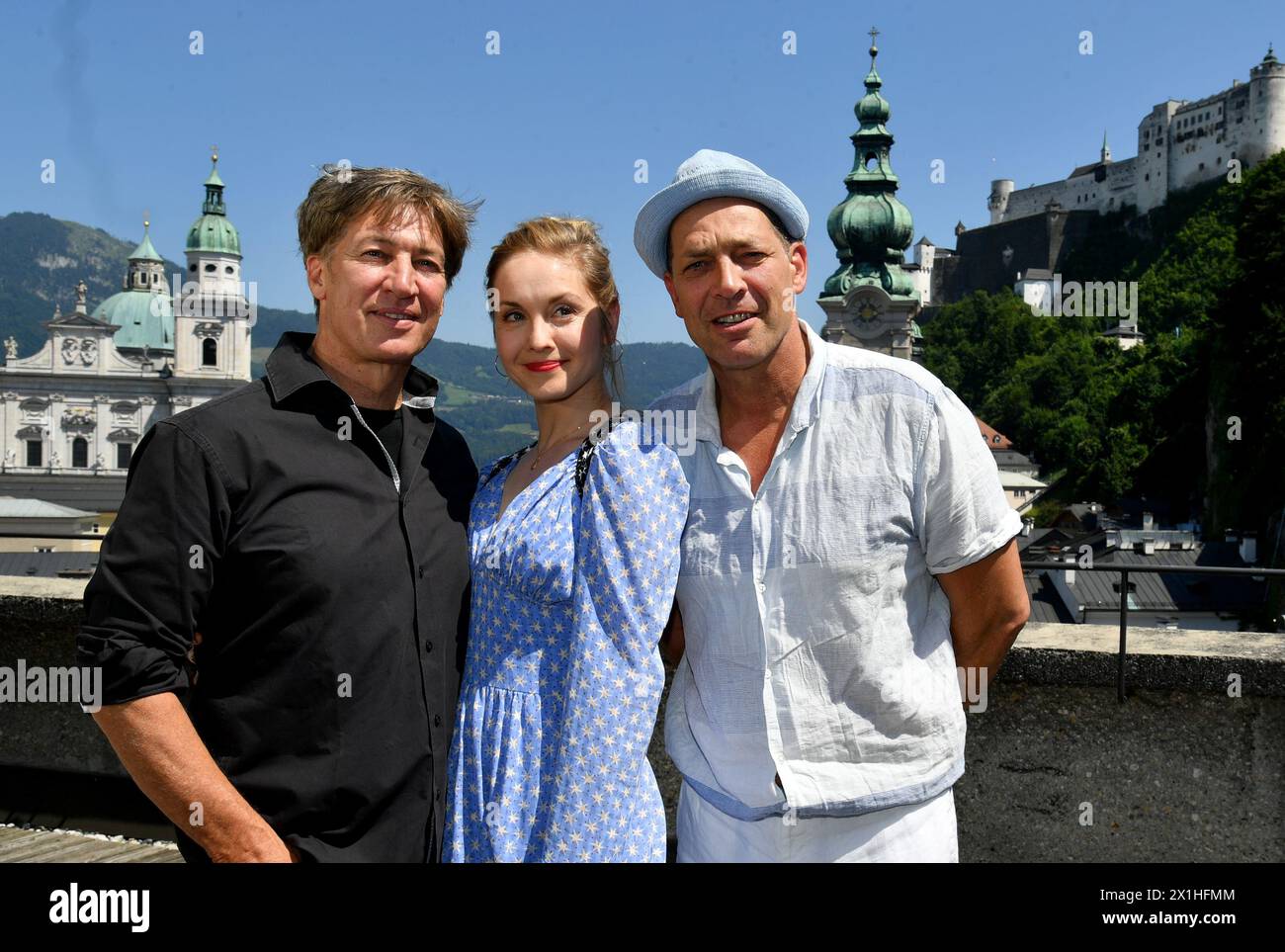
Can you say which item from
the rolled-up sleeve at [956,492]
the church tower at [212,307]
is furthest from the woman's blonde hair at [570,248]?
the church tower at [212,307]

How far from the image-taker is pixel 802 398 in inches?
103

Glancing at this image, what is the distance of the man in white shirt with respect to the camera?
255 cm

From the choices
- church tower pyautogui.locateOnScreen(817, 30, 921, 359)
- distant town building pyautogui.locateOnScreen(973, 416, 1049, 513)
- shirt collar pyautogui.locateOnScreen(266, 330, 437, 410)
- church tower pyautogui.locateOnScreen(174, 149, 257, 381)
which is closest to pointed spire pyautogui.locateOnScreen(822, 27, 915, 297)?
church tower pyautogui.locateOnScreen(817, 30, 921, 359)

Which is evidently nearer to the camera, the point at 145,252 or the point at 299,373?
the point at 299,373

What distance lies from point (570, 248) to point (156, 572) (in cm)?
114

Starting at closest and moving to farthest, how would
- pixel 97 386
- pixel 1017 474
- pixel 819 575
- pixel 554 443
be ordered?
pixel 819 575 < pixel 554 443 < pixel 1017 474 < pixel 97 386

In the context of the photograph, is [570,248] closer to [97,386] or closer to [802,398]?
[802,398]

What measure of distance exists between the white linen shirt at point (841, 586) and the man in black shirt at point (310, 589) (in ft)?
2.12

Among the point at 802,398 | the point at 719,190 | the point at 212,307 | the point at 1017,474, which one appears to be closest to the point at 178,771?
the point at 802,398

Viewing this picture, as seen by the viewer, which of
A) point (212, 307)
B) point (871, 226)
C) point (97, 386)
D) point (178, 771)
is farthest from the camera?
point (97, 386)

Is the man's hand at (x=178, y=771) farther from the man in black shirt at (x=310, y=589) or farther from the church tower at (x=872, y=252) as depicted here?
the church tower at (x=872, y=252)

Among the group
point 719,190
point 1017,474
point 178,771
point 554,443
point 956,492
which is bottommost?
point 1017,474
